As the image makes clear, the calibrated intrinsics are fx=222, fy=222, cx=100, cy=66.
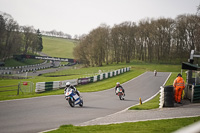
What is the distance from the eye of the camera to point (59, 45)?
177500 mm

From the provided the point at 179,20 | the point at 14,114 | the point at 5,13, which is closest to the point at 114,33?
the point at 179,20

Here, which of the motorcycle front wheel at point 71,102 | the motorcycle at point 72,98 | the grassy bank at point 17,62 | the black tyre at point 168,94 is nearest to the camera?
the black tyre at point 168,94

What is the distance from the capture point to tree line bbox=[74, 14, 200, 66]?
72.9 meters

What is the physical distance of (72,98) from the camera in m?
15.0

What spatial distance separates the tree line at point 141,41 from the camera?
239ft

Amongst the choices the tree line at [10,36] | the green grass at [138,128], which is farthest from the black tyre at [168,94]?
the tree line at [10,36]

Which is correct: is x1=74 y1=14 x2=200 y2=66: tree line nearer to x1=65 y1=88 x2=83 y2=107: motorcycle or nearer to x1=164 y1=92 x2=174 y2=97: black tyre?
x1=65 y1=88 x2=83 y2=107: motorcycle

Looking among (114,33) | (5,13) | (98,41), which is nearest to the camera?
(5,13)

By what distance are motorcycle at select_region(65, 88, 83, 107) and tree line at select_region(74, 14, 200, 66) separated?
6082cm

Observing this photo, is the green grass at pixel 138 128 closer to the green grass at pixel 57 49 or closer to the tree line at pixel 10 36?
the tree line at pixel 10 36

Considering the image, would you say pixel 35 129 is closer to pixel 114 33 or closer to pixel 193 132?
pixel 193 132

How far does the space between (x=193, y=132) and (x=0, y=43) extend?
83.4m

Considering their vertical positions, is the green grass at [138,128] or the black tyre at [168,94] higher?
the black tyre at [168,94]

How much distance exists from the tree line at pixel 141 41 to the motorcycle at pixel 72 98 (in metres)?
60.8
